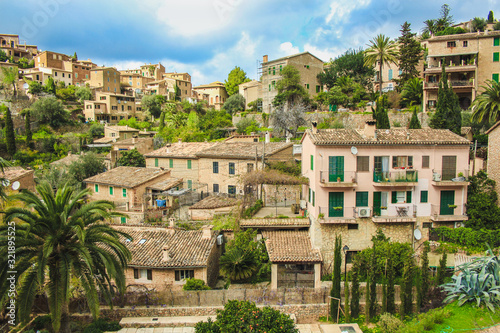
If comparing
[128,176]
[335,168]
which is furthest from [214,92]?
[335,168]

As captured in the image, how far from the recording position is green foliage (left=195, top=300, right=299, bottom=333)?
40.9ft

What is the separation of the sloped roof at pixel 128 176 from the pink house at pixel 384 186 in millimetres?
17371

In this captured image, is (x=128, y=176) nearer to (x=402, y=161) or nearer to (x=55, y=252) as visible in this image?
(x=55, y=252)

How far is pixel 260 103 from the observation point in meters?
58.5

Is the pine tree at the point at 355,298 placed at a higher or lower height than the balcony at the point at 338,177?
lower

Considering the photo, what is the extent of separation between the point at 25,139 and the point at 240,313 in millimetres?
52165

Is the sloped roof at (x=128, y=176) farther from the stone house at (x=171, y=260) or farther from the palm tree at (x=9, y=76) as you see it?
the palm tree at (x=9, y=76)

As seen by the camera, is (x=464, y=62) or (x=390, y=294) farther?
(x=464, y=62)

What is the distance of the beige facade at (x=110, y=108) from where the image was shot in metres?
66.6

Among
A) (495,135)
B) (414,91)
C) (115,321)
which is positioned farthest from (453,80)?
(115,321)

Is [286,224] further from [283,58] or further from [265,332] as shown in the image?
[283,58]

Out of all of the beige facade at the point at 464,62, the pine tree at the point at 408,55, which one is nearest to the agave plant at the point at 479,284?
the beige facade at the point at 464,62

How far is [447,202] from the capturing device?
70.8 ft

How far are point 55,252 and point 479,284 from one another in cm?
1857
